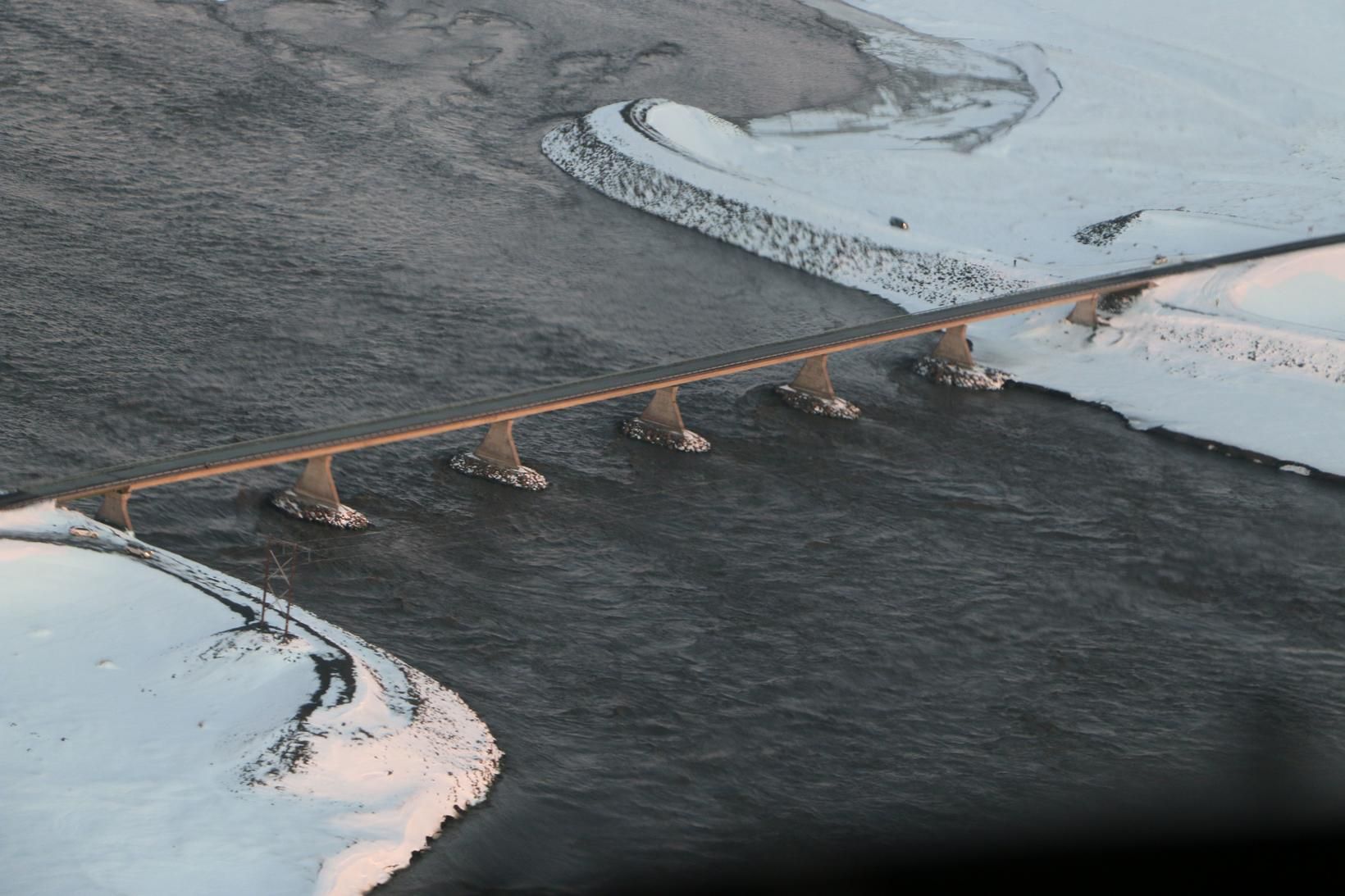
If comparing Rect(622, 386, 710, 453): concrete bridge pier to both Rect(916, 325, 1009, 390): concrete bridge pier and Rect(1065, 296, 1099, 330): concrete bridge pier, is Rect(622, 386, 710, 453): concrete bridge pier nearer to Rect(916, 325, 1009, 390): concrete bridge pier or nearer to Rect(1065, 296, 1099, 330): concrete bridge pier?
Rect(916, 325, 1009, 390): concrete bridge pier

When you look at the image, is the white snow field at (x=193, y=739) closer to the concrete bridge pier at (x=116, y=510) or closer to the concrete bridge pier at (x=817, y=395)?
the concrete bridge pier at (x=116, y=510)

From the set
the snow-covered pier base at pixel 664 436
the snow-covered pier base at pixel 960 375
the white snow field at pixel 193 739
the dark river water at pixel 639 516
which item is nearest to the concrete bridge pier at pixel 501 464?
the dark river water at pixel 639 516

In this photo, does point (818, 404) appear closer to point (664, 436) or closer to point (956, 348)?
point (664, 436)

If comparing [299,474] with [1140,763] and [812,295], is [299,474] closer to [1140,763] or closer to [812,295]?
[1140,763]

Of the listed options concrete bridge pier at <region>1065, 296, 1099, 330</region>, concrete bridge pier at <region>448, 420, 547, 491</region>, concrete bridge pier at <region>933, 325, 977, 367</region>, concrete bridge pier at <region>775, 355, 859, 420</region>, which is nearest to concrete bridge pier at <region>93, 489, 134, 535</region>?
concrete bridge pier at <region>448, 420, 547, 491</region>

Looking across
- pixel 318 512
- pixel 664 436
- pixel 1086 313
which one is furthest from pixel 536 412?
pixel 1086 313
